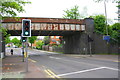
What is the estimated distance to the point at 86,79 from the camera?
8.37 m

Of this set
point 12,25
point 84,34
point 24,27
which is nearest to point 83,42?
point 84,34

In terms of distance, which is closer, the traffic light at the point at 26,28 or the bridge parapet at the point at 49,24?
the traffic light at the point at 26,28

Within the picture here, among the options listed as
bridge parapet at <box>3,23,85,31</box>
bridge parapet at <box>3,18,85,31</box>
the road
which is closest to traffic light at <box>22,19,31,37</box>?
the road

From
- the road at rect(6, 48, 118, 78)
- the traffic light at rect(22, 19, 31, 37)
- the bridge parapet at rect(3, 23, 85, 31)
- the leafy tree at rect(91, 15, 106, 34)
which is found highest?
the leafy tree at rect(91, 15, 106, 34)

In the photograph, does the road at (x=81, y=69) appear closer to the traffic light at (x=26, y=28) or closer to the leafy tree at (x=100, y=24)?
the traffic light at (x=26, y=28)

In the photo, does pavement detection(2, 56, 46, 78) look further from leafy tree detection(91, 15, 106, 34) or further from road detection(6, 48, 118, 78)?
leafy tree detection(91, 15, 106, 34)

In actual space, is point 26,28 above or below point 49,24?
below

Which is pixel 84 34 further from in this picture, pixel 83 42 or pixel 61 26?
pixel 61 26

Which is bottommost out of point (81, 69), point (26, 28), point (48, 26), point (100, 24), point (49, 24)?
point (81, 69)

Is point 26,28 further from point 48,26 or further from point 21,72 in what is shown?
point 48,26

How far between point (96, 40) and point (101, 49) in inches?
98.0

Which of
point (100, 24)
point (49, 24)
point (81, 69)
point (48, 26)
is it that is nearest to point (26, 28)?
point (81, 69)

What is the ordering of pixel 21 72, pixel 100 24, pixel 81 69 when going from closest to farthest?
1. pixel 21 72
2. pixel 81 69
3. pixel 100 24

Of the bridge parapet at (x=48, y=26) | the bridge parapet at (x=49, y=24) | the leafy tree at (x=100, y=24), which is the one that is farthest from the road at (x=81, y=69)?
the leafy tree at (x=100, y=24)
